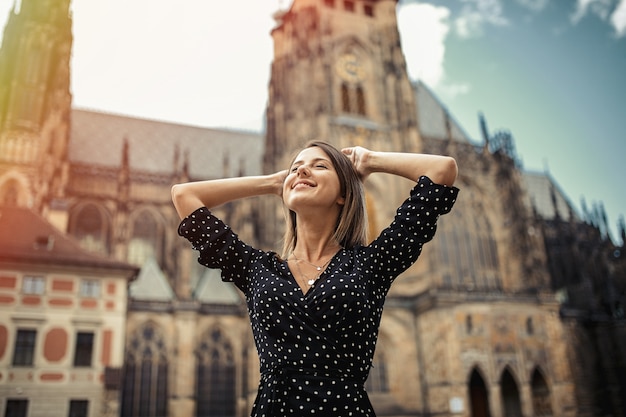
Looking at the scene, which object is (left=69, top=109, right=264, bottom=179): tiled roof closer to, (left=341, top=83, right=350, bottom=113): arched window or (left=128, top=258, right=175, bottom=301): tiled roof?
(left=128, top=258, right=175, bottom=301): tiled roof

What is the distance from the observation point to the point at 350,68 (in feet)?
88.9

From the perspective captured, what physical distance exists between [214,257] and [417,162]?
0.79 m

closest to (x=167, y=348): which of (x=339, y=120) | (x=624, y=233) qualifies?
(x=339, y=120)

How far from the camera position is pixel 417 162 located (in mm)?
2012

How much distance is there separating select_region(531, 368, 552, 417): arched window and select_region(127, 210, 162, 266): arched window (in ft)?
54.6

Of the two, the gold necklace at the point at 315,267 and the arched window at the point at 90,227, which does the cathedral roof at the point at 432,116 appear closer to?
the arched window at the point at 90,227

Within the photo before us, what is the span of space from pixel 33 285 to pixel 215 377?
26.7 ft

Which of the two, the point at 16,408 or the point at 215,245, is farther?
the point at 16,408

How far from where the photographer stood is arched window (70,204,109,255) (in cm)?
2539

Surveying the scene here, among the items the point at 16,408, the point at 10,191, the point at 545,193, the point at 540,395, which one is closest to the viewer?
Answer: the point at 16,408

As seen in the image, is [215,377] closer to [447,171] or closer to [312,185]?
[312,185]

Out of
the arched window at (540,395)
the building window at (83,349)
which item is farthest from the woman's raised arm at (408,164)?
the arched window at (540,395)

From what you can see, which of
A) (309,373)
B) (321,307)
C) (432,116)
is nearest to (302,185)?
(321,307)

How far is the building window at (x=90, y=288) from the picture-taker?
17312 mm
